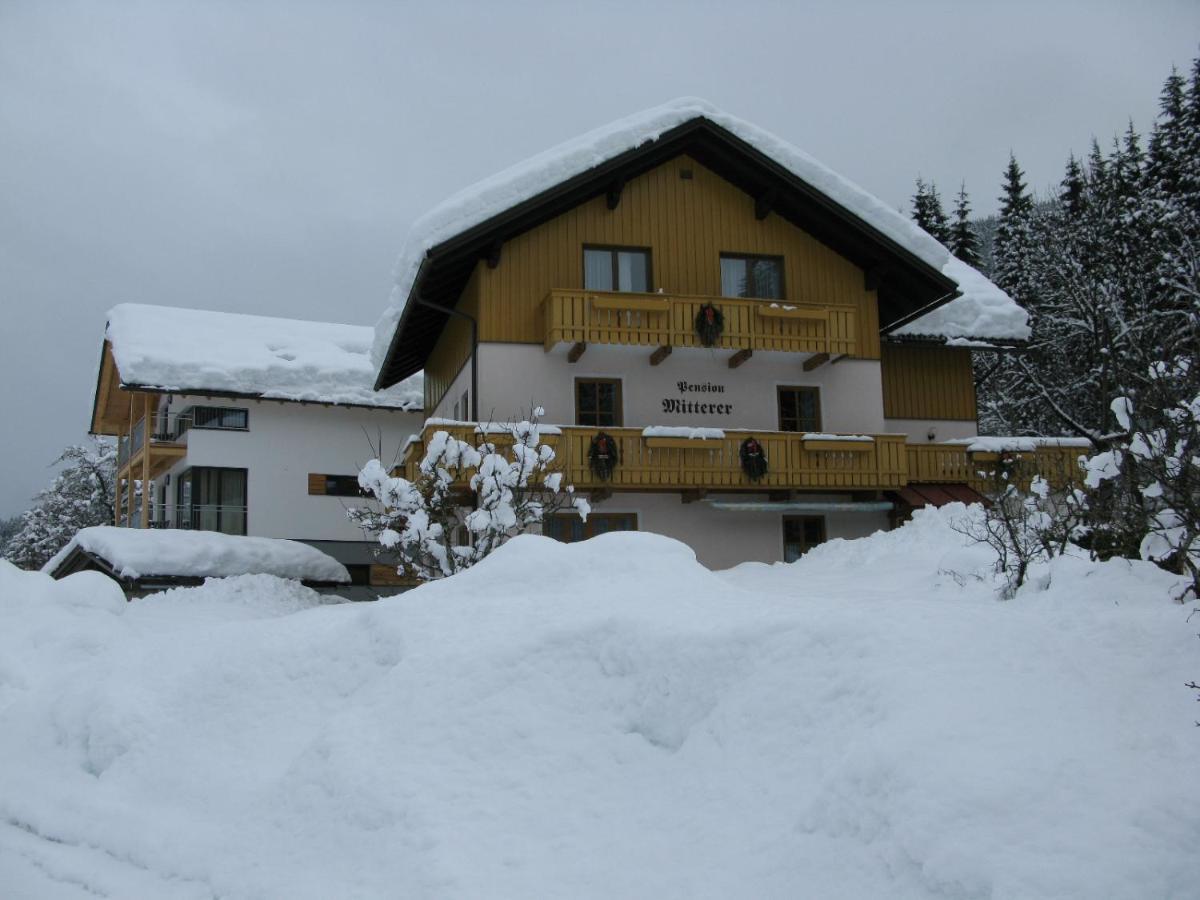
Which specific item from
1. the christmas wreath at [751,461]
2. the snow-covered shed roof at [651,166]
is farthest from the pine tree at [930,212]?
the christmas wreath at [751,461]

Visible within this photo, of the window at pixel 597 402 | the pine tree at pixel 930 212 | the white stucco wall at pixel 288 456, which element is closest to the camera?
the window at pixel 597 402

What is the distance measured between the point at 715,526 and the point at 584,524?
2.76 m

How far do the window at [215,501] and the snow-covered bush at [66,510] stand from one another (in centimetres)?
2022

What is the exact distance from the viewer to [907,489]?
22.1m

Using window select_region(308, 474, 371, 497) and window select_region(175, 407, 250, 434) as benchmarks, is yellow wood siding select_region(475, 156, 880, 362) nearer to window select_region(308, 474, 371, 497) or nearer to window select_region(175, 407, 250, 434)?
window select_region(308, 474, 371, 497)

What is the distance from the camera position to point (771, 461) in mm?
20859

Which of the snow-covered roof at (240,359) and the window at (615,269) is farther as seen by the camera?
the snow-covered roof at (240,359)

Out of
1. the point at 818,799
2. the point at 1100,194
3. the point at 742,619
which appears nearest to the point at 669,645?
the point at 742,619

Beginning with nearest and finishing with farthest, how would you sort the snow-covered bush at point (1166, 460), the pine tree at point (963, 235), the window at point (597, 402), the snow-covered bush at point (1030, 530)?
1. the snow-covered bush at point (1166, 460)
2. the snow-covered bush at point (1030, 530)
3. the window at point (597, 402)
4. the pine tree at point (963, 235)

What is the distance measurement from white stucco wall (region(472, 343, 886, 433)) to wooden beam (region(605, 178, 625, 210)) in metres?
2.92

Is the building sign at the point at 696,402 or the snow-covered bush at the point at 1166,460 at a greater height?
the building sign at the point at 696,402

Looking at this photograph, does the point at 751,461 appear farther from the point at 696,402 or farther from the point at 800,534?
the point at 800,534

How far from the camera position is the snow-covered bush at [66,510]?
163 ft

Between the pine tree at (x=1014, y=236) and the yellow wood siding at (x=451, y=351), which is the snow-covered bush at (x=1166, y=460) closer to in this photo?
the yellow wood siding at (x=451, y=351)
